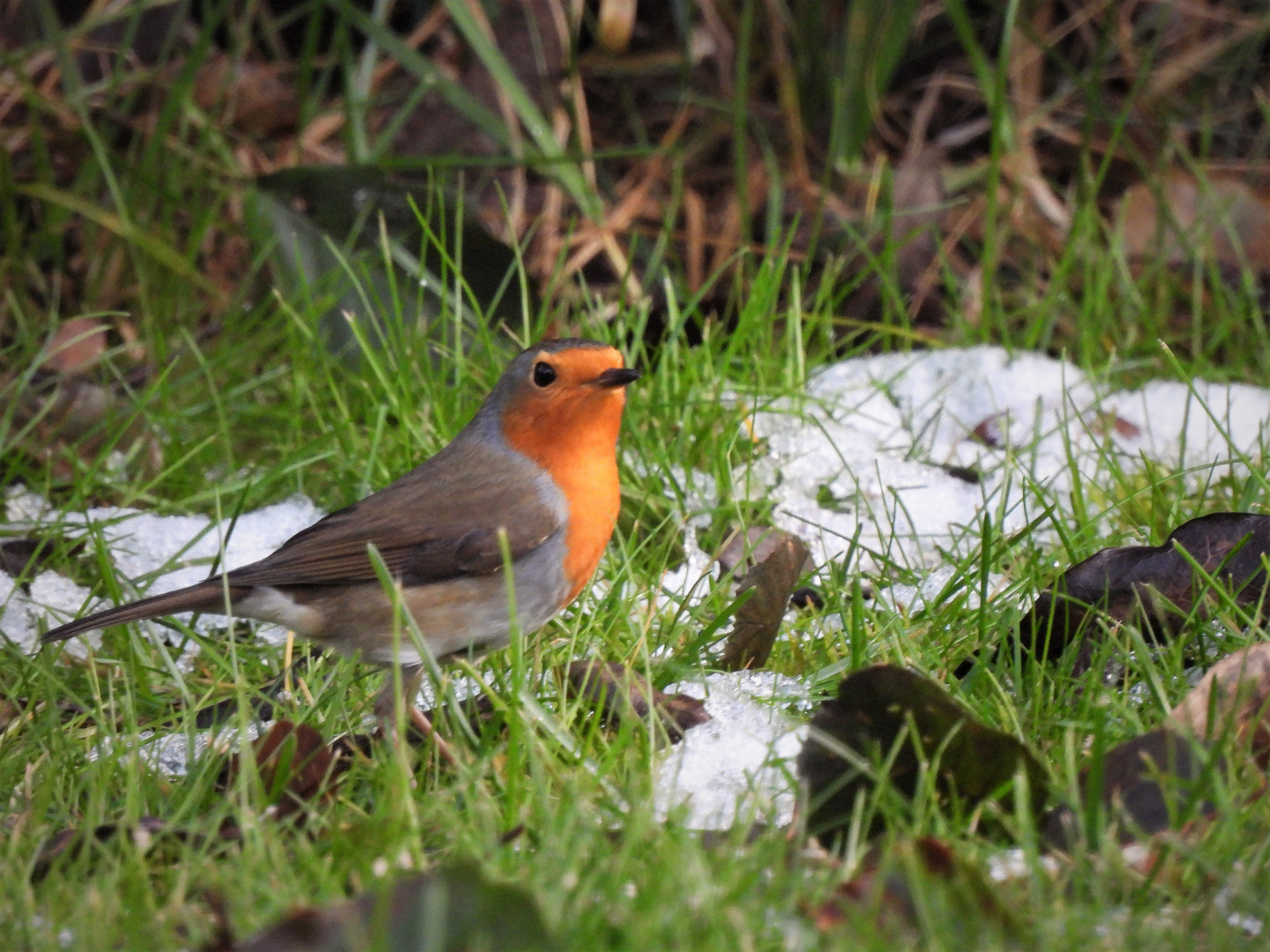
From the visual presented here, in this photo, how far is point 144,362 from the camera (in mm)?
4895

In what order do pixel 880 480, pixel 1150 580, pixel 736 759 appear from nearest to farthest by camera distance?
pixel 736 759 → pixel 1150 580 → pixel 880 480

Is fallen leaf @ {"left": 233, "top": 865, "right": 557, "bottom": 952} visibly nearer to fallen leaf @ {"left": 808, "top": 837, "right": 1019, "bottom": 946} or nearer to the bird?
fallen leaf @ {"left": 808, "top": 837, "right": 1019, "bottom": 946}

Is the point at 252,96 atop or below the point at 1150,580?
atop

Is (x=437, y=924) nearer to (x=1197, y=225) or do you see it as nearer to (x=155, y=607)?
(x=155, y=607)

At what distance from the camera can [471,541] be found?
3201 millimetres

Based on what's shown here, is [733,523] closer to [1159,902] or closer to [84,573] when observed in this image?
[84,573]

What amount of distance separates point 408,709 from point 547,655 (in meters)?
0.49

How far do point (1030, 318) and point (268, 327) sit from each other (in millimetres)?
2546

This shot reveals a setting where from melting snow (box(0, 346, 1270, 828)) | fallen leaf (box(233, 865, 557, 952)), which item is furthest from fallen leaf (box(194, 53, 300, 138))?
fallen leaf (box(233, 865, 557, 952))

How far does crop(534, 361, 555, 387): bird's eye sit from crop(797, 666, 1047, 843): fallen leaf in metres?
1.21

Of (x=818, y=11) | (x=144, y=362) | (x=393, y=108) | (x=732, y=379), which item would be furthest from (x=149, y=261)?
(x=818, y=11)

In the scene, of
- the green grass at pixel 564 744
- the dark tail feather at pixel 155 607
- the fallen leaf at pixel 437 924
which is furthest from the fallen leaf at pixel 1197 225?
the fallen leaf at pixel 437 924

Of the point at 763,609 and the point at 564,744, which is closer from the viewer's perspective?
the point at 564,744

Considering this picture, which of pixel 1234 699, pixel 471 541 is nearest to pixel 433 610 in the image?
pixel 471 541
